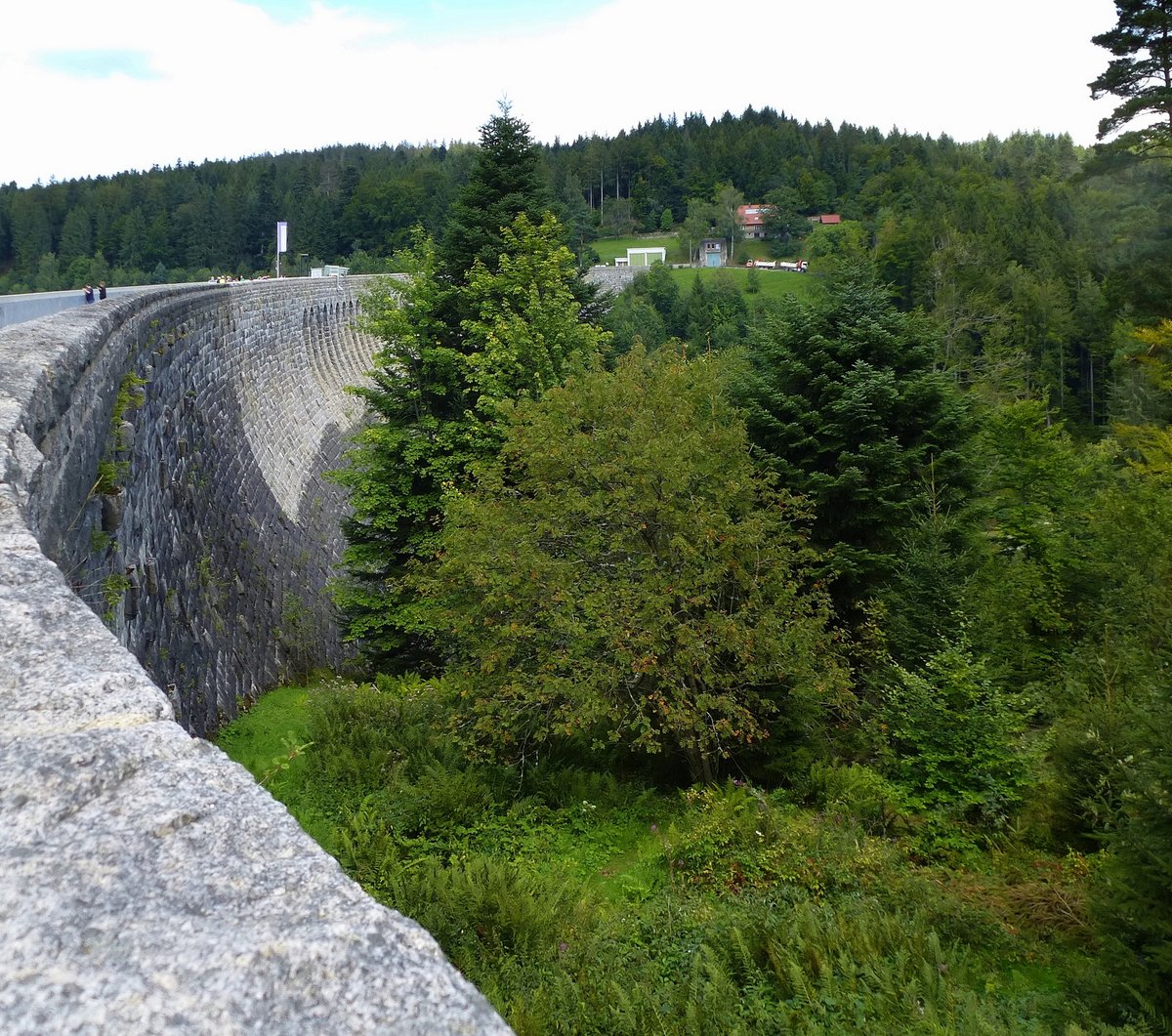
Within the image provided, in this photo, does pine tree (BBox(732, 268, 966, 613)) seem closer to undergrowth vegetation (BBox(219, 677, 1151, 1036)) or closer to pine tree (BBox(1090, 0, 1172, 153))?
undergrowth vegetation (BBox(219, 677, 1151, 1036))

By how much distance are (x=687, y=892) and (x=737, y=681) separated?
3199 millimetres

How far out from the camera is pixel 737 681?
10.2m

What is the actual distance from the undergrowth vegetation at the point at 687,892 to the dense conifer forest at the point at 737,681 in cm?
4

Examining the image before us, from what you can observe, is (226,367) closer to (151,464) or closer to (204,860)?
(151,464)

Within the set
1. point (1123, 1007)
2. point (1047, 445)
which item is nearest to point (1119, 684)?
point (1123, 1007)

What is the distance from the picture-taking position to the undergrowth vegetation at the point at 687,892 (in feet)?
17.2

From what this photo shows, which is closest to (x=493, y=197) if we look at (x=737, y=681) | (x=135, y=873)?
(x=737, y=681)

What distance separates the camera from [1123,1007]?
495 cm

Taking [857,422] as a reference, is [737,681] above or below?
below

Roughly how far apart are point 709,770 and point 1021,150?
5803 inches

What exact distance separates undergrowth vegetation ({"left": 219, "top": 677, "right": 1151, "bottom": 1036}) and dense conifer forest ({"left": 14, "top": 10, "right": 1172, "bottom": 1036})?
39 mm

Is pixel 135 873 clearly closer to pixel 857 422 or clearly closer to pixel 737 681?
pixel 737 681

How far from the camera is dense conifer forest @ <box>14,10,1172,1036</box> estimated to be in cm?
579

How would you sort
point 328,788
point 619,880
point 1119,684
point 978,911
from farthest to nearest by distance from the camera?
point 1119,684, point 328,788, point 619,880, point 978,911
